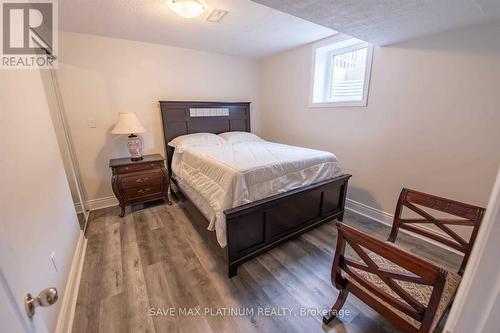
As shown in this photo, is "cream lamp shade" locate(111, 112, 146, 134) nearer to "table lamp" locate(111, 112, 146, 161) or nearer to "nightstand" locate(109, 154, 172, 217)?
"table lamp" locate(111, 112, 146, 161)

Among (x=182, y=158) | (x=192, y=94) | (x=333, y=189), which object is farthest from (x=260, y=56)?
(x=333, y=189)

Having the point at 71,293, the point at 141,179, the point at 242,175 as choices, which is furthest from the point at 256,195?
the point at 141,179

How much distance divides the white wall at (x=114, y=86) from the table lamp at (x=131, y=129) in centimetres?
31

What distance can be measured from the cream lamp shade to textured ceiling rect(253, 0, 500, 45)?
216 centimetres

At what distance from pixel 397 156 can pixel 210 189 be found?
208 cm

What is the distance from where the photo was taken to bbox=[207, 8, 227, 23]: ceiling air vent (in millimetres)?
2026

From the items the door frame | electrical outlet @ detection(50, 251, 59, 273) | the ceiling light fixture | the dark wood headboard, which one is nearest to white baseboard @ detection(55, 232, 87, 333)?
electrical outlet @ detection(50, 251, 59, 273)

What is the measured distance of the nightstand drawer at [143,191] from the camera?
2694 mm

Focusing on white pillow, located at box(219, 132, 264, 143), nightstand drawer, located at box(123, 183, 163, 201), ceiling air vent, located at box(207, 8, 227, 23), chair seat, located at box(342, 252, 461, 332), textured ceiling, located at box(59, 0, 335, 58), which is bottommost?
nightstand drawer, located at box(123, 183, 163, 201)

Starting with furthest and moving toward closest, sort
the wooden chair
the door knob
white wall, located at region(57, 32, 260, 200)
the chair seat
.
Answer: white wall, located at region(57, 32, 260, 200), the chair seat, the wooden chair, the door knob

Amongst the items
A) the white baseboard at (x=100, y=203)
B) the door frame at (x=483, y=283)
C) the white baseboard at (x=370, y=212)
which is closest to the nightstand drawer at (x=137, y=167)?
the white baseboard at (x=100, y=203)

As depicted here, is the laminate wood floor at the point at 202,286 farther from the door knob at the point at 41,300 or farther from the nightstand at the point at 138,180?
the door knob at the point at 41,300

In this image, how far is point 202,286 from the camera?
5.37 feet

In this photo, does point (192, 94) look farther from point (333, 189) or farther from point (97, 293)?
point (97, 293)
